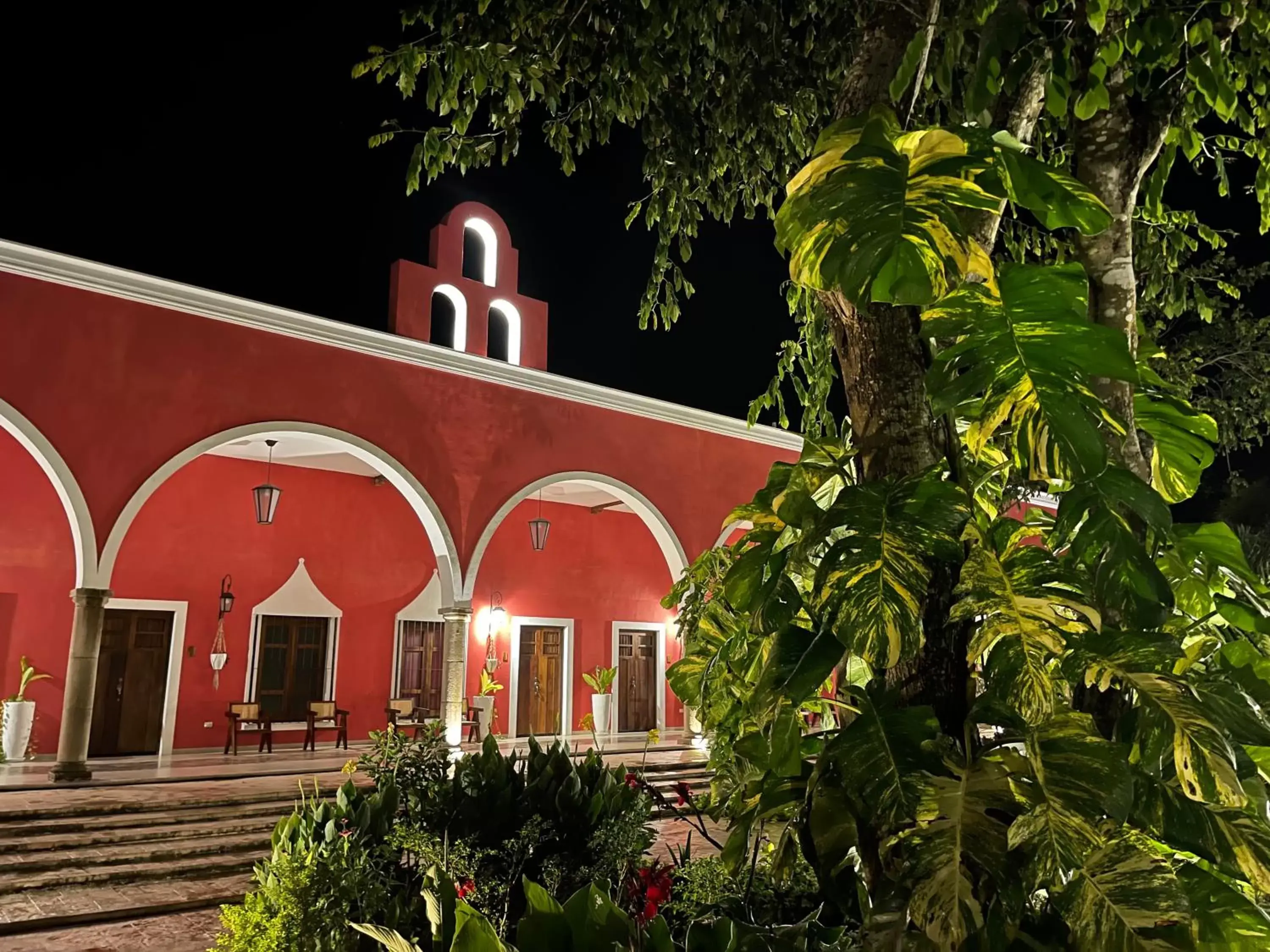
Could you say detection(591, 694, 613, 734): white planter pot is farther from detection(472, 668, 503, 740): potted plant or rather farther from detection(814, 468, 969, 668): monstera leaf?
detection(814, 468, 969, 668): monstera leaf

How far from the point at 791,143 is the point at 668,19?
3.49ft

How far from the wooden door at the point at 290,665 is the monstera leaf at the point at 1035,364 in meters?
10.9

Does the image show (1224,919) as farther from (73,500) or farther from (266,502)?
(266,502)

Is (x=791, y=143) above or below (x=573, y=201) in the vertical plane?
below

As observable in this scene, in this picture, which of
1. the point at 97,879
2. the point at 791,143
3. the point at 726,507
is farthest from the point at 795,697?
the point at 726,507

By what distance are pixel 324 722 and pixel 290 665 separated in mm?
831

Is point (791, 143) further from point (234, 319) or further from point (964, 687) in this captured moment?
point (234, 319)

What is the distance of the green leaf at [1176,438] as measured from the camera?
1815 millimetres

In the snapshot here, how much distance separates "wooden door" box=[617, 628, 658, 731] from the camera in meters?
13.8

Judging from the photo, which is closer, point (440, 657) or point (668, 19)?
point (668, 19)

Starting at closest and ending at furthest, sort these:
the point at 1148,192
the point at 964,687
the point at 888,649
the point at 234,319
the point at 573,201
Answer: the point at 888,649 < the point at 964,687 < the point at 1148,192 < the point at 234,319 < the point at 573,201

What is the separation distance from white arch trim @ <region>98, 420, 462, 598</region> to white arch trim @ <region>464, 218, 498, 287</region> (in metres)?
2.97

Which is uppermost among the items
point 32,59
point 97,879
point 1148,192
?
point 32,59

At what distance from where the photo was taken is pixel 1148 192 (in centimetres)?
225
